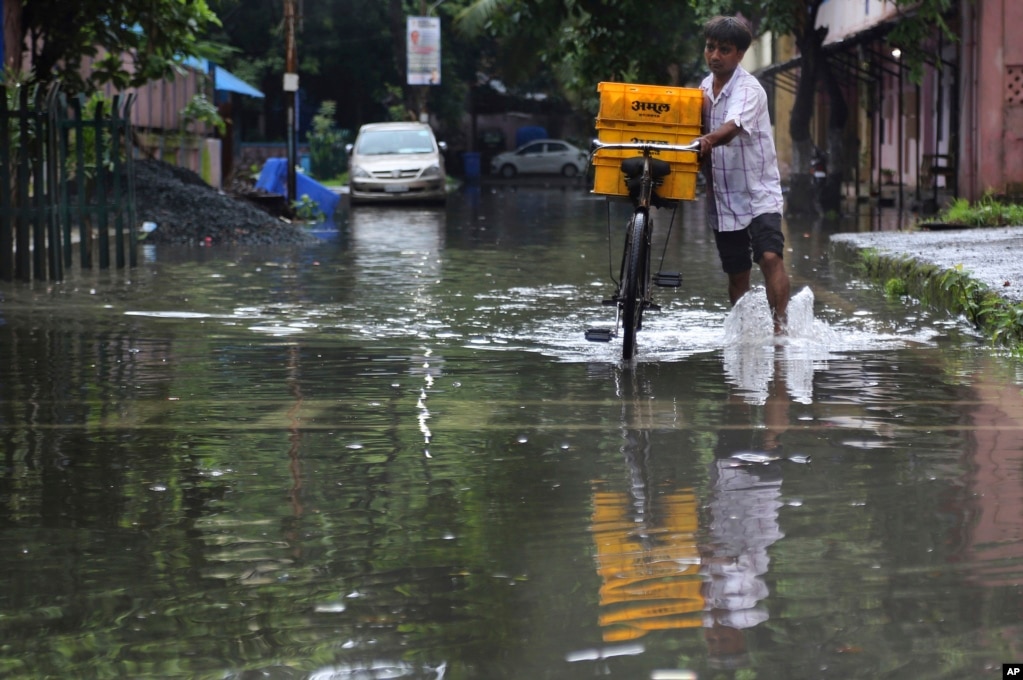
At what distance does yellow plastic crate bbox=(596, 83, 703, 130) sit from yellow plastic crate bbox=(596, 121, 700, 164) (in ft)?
0.08

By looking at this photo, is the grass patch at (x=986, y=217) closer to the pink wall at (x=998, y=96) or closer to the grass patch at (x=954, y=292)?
the pink wall at (x=998, y=96)

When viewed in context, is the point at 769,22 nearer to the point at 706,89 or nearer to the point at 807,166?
the point at 807,166

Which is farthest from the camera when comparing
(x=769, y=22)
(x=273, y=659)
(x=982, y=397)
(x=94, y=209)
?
(x=769, y=22)

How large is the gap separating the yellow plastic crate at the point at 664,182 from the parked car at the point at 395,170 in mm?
23271

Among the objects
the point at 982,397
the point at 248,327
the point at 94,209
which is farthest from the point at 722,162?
the point at 94,209

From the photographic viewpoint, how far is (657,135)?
8.60 meters

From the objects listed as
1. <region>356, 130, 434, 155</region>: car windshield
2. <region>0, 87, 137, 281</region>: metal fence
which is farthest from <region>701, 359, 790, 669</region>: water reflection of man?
<region>356, 130, 434, 155</region>: car windshield

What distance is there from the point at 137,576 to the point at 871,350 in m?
5.54

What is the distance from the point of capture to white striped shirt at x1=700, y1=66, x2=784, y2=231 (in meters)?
8.73

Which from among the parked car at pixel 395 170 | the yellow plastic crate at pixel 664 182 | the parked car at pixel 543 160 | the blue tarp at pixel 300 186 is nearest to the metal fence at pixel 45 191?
the yellow plastic crate at pixel 664 182

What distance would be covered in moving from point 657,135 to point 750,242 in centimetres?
97

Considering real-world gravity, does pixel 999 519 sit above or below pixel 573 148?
below

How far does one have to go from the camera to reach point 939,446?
6.09 m

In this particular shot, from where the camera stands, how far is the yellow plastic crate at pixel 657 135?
8578mm
